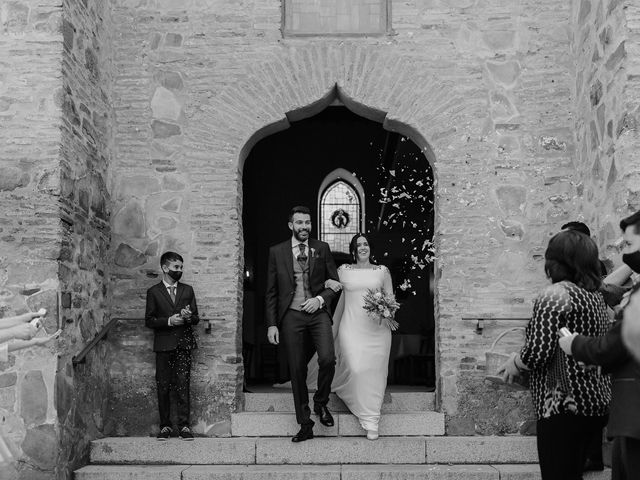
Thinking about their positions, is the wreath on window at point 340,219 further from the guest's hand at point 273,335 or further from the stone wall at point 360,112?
the guest's hand at point 273,335

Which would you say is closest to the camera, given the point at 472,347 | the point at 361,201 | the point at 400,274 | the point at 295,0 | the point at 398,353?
the point at 472,347

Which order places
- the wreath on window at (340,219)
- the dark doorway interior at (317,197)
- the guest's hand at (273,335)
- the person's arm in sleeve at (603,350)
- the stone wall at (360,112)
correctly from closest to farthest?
the person's arm in sleeve at (603,350), the guest's hand at (273,335), the stone wall at (360,112), the dark doorway interior at (317,197), the wreath on window at (340,219)

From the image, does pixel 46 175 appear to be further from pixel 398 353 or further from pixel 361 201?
pixel 361 201

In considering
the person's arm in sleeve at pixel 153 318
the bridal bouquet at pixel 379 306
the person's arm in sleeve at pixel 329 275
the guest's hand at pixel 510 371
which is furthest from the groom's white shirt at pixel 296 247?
the guest's hand at pixel 510 371

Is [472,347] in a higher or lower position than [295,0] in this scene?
lower

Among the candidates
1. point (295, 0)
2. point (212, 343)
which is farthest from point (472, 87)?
point (212, 343)

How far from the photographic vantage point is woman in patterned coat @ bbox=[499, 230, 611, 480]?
3475mm

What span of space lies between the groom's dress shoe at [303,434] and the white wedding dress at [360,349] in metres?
0.51

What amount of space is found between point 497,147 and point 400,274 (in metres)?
9.48

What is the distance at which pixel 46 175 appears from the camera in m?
6.07

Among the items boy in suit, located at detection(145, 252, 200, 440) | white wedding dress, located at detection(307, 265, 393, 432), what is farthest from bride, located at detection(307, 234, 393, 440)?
boy in suit, located at detection(145, 252, 200, 440)

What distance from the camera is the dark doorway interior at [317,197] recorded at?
1512cm

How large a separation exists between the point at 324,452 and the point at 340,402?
83cm

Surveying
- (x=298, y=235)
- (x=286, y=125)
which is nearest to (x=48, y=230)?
(x=298, y=235)
